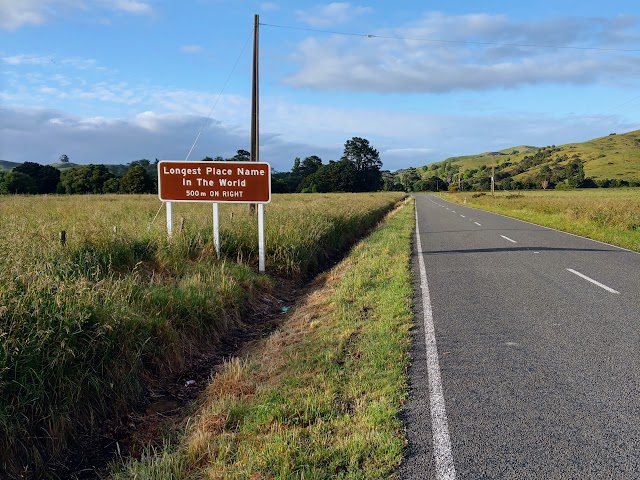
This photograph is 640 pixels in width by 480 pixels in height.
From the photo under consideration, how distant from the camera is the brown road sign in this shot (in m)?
9.86

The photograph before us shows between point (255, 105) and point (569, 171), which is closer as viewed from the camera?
point (255, 105)

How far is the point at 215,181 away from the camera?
9898 millimetres

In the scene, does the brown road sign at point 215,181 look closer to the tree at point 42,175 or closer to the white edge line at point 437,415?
the white edge line at point 437,415

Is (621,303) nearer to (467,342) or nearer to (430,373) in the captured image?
(467,342)

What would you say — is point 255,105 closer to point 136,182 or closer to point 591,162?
point 136,182

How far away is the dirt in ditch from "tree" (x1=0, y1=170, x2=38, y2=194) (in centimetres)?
5446

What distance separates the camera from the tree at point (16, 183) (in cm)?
5084

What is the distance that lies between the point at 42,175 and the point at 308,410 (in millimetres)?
75498

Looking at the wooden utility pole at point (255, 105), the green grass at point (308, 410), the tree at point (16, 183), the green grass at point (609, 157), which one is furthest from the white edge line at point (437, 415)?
the green grass at point (609, 157)

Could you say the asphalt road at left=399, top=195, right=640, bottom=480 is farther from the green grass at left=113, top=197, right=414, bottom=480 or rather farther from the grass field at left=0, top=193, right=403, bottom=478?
the grass field at left=0, top=193, right=403, bottom=478

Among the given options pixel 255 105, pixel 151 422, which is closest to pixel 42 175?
pixel 255 105

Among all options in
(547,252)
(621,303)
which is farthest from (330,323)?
(547,252)

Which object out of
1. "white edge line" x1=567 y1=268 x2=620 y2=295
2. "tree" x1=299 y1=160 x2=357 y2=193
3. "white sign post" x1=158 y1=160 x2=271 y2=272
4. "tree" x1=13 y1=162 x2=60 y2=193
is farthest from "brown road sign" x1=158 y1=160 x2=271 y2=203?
"tree" x1=299 y1=160 x2=357 y2=193

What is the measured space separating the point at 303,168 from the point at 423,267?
115 metres
